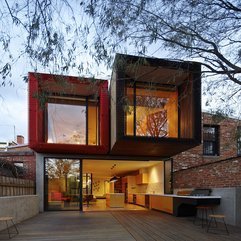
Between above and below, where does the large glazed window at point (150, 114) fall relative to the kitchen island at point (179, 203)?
above

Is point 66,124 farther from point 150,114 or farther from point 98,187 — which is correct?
point 98,187

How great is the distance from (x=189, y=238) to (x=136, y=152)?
7.02 metres

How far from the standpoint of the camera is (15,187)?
1144cm

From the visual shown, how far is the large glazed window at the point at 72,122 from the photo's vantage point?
14.5m

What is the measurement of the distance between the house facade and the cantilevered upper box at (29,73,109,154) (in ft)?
12.2

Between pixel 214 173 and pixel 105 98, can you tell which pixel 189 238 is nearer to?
pixel 214 173

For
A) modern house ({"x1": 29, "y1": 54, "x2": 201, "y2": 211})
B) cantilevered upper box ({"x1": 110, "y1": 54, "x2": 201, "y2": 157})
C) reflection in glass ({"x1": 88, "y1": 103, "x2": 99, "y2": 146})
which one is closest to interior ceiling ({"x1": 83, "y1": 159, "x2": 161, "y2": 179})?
modern house ({"x1": 29, "y1": 54, "x2": 201, "y2": 211})

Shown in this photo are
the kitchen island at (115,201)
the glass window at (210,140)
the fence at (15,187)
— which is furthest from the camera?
the kitchen island at (115,201)

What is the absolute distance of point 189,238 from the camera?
7.97m

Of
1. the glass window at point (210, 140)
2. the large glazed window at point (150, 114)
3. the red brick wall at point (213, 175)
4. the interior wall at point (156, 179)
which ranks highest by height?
the large glazed window at point (150, 114)

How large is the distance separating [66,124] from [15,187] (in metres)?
4.20

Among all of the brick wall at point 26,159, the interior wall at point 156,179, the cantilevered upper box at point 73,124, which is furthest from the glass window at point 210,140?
the brick wall at point 26,159

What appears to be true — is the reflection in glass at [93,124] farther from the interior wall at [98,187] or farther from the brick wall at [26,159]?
the interior wall at [98,187]

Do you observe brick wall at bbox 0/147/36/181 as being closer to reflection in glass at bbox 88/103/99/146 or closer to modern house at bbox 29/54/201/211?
modern house at bbox 29/54/201/211
